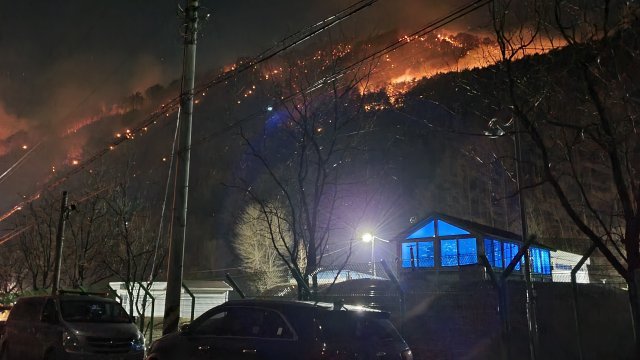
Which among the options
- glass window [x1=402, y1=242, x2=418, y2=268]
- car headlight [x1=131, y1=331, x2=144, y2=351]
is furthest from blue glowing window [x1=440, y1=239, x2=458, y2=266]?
car headlight [x1=131, y1=331, x2=144, y2=351]

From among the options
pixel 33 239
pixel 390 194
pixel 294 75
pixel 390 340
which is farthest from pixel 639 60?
pixel 390 194

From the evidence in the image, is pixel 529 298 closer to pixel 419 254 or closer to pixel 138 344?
pixel 138 344

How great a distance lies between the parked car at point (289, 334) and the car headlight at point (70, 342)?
3.78 m

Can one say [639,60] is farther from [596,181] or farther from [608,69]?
[596,181]

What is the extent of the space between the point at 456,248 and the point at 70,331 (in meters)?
21.9

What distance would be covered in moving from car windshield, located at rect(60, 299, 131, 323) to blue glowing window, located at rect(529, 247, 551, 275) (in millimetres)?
22879

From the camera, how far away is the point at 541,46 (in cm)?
853

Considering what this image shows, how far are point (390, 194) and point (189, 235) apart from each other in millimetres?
35610

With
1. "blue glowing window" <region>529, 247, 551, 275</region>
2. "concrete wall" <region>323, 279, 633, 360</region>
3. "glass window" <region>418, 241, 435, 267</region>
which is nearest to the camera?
"concrete wall" <region>323, 279, 633, 360</region>

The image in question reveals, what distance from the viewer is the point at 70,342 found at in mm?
10102

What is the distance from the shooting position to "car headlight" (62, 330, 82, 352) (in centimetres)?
1002

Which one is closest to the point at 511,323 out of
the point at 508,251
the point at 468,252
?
the point at 468,252

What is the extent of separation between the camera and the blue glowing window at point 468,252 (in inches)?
1065

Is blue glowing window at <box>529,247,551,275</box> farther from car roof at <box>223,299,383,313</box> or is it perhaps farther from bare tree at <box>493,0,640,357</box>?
car roof at <box>223,299,383,313</box>
